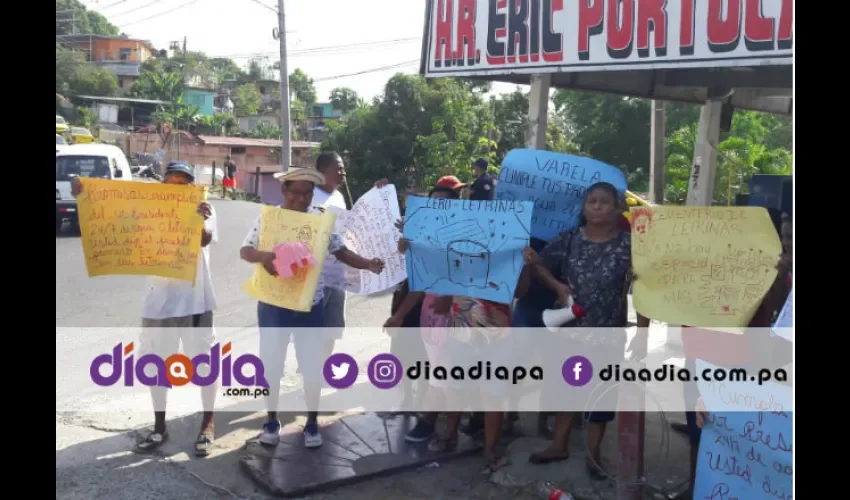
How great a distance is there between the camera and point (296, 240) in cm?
461

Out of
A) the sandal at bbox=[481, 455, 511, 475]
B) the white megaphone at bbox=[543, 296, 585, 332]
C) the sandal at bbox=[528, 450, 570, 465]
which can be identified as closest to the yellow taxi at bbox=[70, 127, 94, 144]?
the sandal at bbox=[481, 455, 511, 475]

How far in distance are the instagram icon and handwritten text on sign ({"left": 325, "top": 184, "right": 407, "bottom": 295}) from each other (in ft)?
2.81

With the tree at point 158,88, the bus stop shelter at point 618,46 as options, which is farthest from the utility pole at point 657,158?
the tree at point 158,88

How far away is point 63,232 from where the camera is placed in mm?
16766

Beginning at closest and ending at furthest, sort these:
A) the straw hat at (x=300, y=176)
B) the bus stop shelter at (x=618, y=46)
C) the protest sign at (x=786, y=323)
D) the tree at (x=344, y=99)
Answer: the protest sign at (x=786, y=323) < the bus stop shelter at (x=618, y=46) < the straw hat at (x=300, y=176) < the tree at (x=344, y=99)

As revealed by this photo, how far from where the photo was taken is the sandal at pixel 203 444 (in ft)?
15.6

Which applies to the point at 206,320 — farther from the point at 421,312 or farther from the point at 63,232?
the point at 63,232

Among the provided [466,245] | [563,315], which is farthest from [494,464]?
[466,245]

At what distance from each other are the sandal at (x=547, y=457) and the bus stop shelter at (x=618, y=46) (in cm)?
60

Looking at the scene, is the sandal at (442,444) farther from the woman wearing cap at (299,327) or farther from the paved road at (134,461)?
the paved road at (134,461)

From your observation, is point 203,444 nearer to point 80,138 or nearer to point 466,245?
point 466,245

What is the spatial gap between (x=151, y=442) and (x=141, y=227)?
137 cm

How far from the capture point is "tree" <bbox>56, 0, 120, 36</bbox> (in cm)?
9175
